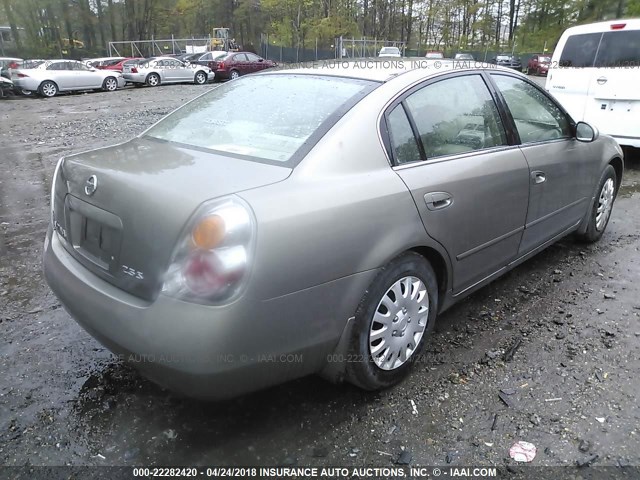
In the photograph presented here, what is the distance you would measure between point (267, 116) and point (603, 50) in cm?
651

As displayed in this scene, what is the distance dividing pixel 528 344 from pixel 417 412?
992 mm

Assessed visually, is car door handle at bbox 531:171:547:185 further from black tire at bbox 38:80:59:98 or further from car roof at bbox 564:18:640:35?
black tire at bbox 38:80:59:98

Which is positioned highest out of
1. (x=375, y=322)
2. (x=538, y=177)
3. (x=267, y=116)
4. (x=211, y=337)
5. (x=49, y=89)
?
(x=267, y=116)

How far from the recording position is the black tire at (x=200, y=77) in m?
25.4

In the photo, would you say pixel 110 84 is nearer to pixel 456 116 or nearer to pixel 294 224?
pixel 456 116

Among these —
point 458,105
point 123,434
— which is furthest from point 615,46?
point 123,434

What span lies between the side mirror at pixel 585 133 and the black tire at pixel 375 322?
203 cm

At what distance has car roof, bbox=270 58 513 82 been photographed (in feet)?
9.15

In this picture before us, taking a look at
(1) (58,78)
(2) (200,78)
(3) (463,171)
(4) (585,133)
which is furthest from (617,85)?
(2) (200,78)

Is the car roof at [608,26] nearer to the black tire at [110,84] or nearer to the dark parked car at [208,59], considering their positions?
the black tire at [110,84]

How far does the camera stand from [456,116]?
2.97m

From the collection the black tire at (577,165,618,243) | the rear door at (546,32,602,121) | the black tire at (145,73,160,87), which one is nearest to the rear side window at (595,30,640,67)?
the rear door at (546,32,602,121)

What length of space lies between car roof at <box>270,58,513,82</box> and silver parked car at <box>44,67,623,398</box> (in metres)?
0.03

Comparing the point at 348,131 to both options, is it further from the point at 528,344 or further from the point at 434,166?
the point at 528,344
